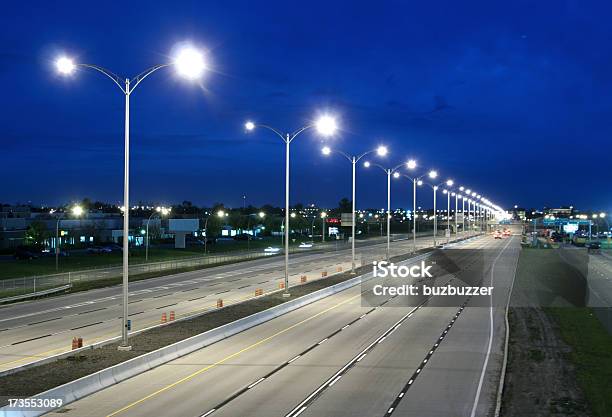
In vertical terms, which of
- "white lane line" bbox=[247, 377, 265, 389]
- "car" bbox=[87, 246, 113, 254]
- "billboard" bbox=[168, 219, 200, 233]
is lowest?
"white lane line" bbox=[247, 377, 265, 389]

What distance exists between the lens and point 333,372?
64.8ft

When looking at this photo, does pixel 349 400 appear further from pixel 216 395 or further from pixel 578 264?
pixel 578 264

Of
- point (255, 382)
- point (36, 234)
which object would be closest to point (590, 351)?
point (255, 382)

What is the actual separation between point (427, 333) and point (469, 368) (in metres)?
6.78

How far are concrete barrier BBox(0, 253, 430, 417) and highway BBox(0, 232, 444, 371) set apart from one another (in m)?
3.70

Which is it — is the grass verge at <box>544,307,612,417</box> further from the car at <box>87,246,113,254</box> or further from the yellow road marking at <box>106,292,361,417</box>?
the car at <box>87,246,113,254</box>

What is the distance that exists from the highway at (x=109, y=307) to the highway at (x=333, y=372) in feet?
17.4

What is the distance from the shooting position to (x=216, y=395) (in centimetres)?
1700

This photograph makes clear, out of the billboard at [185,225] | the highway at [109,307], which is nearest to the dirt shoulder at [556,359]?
the highway at [109,307]

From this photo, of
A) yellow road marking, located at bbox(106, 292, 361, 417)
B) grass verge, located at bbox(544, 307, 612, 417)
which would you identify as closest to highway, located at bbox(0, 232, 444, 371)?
yellow road marking, located at bbox(106, 292, 361, 417)

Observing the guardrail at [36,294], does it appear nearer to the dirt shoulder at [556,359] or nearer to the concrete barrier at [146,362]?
the concrete barrier at [146,362]

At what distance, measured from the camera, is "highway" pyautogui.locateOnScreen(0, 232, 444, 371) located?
974 inches

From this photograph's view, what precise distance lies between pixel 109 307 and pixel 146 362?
16.2 meters

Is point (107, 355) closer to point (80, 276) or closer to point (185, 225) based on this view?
point (80, 276)
